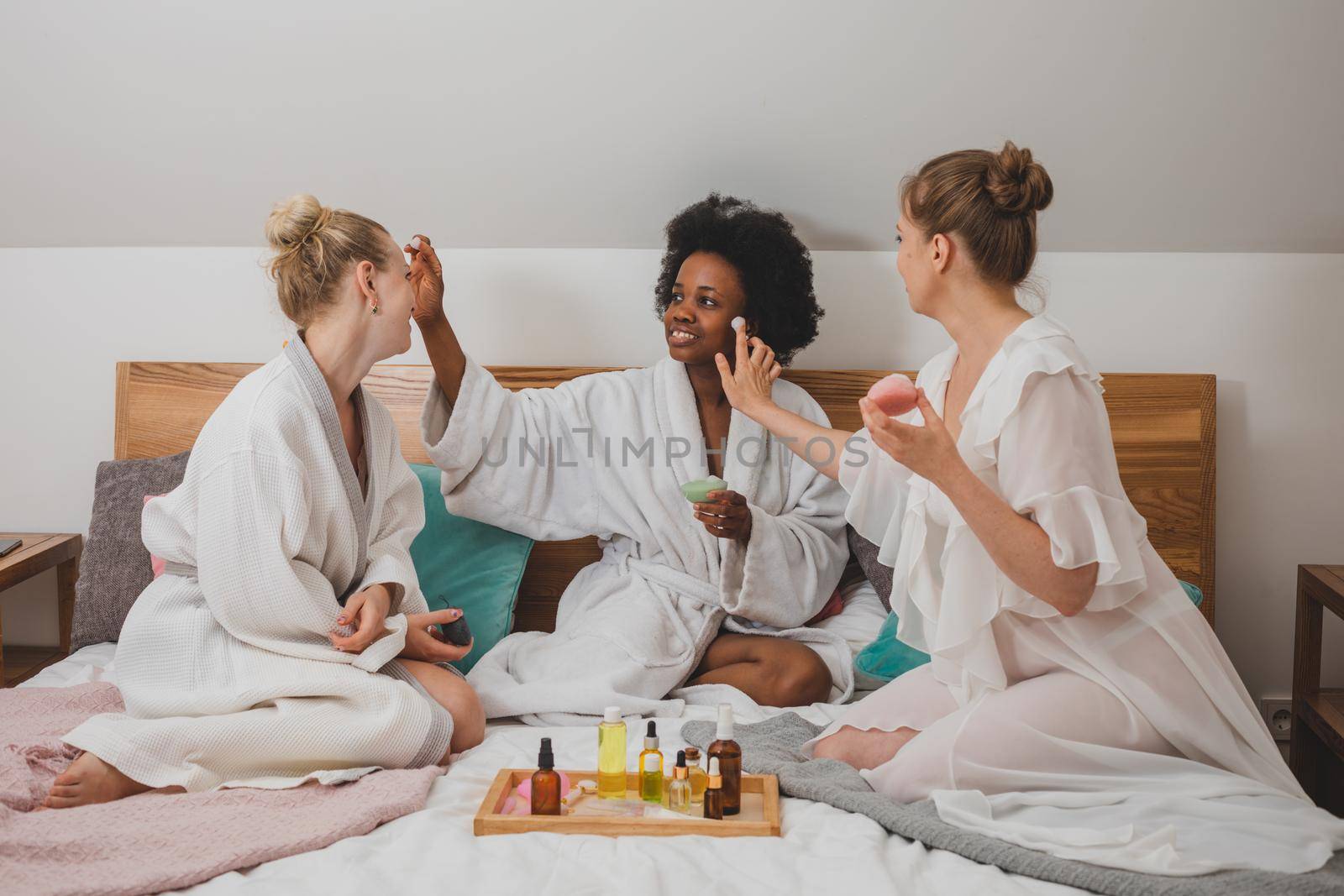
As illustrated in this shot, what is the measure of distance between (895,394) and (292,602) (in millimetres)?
1031

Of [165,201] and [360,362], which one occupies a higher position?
[165,201]

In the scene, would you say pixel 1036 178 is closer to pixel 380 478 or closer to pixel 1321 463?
pixel 380 478

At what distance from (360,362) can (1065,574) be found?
4.23ft

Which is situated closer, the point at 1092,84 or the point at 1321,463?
the point at 1092,84

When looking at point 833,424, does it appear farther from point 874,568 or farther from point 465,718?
point 465,718

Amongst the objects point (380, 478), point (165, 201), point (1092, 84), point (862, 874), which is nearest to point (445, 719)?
point (380, 478)

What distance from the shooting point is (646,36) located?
226 centimetres

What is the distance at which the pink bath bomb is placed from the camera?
1628mm

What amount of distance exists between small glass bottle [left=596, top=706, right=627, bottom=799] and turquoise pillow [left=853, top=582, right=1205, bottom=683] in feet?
2.58

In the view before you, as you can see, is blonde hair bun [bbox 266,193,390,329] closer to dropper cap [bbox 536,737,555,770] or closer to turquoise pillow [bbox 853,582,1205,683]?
dropper cap [bbox 536,737,555,770]

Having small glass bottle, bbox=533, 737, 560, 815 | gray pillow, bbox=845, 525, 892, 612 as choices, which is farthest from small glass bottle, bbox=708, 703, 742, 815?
gray pillow, bbox=845, 525, 892, 612

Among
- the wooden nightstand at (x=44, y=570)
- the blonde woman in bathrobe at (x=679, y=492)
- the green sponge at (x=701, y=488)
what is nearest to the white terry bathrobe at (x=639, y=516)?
the blonde woman in bathrobe at (x=679, y=492)

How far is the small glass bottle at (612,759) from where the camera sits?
1.58 meters

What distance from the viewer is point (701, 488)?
2.15 metres
